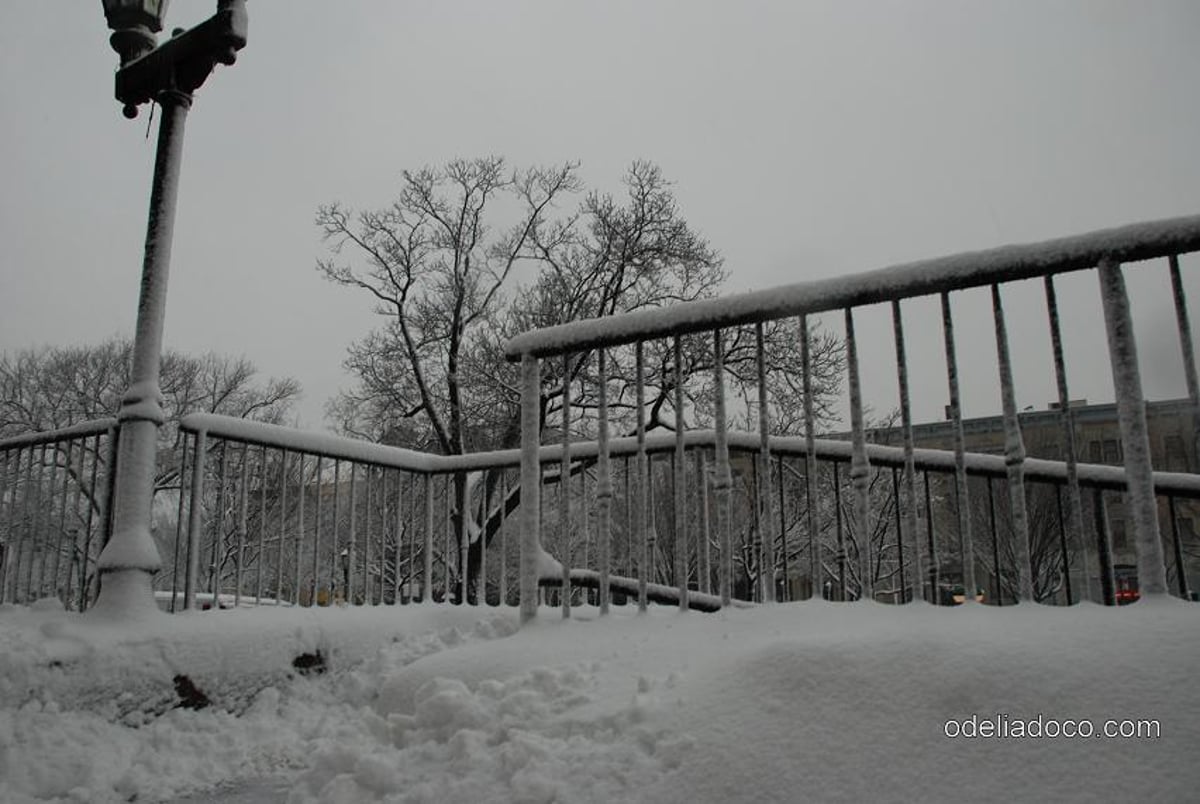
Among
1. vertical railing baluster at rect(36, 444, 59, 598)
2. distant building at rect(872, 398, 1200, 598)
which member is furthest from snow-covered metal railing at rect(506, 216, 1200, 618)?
distant building at rect(872, 398, 1200, 598)

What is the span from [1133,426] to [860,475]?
0.67 meters

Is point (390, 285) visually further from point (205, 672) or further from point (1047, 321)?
point (1047, 321)

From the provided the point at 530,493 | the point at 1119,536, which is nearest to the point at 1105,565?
the point at 530,493

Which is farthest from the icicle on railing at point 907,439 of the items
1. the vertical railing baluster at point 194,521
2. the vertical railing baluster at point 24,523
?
the vertical railing baluster at point 24,523

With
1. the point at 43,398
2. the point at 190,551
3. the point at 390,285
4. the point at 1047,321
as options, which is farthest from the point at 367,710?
the point at 43,398

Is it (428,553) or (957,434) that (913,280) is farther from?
(428,553)

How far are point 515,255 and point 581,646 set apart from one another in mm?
→ 16661

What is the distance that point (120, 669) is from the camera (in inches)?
104

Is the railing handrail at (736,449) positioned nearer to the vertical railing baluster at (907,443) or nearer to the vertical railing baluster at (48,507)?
the vertical railing baluster at (907,443)

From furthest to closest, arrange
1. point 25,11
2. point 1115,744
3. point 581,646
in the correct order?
point 25,11, point 581,646, point 1115,744

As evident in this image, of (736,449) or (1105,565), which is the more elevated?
(736,449)

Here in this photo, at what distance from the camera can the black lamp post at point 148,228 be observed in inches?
120

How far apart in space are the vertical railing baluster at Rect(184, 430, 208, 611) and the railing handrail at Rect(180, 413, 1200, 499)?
4.2 inches

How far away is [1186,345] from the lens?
1945 millimetres
